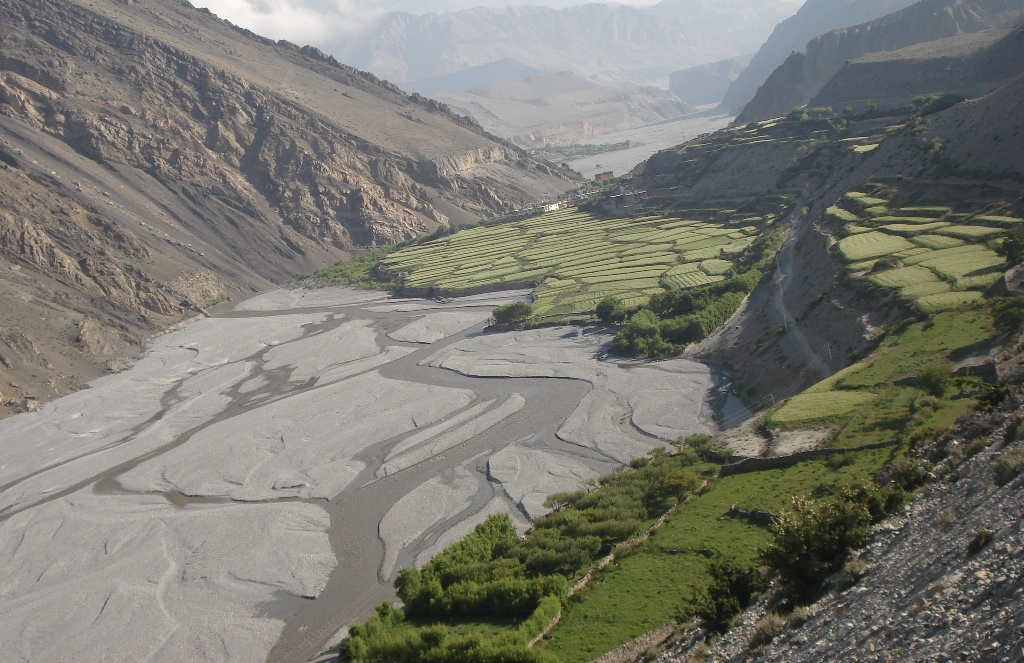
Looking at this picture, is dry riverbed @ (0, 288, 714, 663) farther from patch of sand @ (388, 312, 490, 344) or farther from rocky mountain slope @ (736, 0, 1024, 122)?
rocky mountain slope @ (736, 0, 1024, 122)

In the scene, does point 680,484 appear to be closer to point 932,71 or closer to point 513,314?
point 513,314

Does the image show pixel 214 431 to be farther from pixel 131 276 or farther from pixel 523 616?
pixel 131 276

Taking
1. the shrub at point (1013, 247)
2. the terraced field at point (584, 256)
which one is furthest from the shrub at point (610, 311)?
the shrub at point (1013, 247)

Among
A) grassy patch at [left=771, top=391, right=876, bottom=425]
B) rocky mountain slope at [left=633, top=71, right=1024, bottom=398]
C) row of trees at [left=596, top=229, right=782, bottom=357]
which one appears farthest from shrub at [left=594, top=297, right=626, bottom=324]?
grassy patch at [left=771, top=391, right=876, bottom=425]

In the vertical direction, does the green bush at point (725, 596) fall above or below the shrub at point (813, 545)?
below

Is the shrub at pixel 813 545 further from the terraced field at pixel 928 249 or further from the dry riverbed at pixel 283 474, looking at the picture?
the terraced field at pixel 928 249
